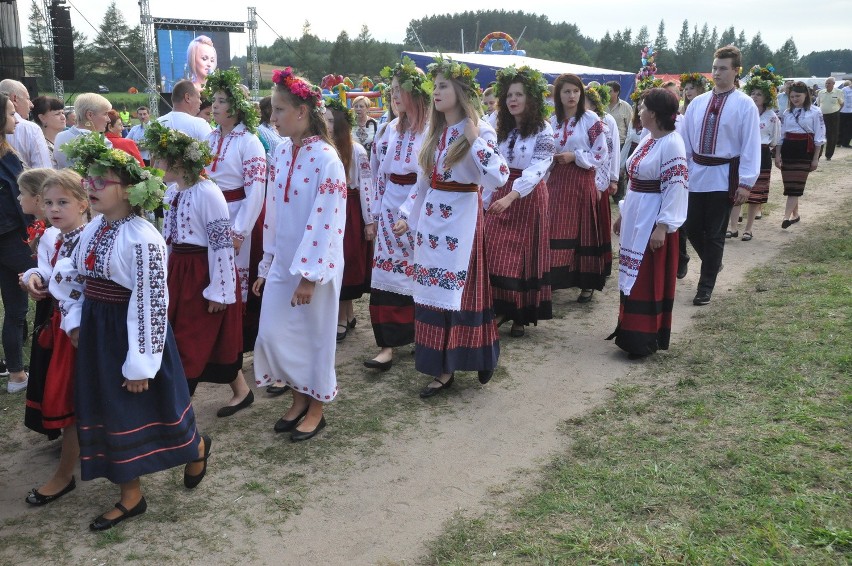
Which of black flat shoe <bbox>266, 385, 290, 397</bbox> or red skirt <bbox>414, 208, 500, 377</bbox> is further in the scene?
black flat shoe <bbox>266, 385, 290, 397</bbox>

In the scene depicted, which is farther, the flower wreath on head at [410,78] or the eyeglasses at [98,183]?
the flower wreath on head at [410,78]

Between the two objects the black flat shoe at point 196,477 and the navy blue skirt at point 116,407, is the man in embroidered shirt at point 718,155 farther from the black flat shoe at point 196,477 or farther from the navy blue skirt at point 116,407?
the navy blue skirt at point 116,407

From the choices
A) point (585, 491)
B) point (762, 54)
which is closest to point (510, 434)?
point (585, 491)

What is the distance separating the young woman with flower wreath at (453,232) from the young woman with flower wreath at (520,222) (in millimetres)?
1116

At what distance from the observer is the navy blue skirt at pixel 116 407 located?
3121 mm

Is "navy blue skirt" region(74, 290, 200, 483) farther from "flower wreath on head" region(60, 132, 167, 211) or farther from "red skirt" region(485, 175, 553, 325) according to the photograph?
"red skirt" region(485, 175, 553, 325)

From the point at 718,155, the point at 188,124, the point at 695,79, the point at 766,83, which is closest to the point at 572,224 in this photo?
the point at 718,155

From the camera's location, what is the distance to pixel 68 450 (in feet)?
11.6

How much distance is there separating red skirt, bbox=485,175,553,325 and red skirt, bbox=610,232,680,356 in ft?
2.49

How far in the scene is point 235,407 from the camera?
450 centimetres

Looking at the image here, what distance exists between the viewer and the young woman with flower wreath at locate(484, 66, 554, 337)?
5.69 meters

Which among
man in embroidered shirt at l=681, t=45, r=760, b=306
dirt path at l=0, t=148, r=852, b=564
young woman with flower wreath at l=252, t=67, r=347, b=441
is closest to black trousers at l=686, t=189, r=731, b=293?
man in embroidered shirt at l=681, t=45, r=760, b=306

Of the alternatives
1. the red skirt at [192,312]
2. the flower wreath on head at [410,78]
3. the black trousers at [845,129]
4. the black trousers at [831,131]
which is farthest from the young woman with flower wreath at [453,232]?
the black trousers at [845,129]

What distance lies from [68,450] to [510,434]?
2.31m
